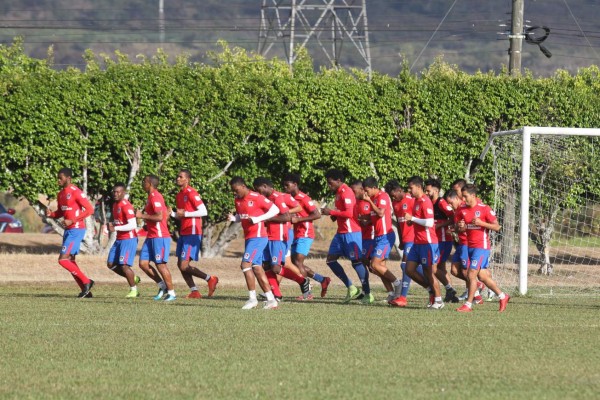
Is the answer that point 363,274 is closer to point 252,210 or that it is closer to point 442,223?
point 442,223

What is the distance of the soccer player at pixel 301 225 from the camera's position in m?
20.0

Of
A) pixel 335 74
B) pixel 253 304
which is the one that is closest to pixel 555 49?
pixel 335 74

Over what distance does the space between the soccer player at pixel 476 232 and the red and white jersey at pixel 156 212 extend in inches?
191

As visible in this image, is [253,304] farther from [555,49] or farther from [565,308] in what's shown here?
[555,49]

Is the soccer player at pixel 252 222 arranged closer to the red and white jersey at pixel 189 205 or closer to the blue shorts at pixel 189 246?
the red and white jersey at pixel 189 205

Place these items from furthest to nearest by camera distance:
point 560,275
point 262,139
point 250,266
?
point 262,139
point 560,275
point 250,266

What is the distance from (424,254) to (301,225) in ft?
9.26

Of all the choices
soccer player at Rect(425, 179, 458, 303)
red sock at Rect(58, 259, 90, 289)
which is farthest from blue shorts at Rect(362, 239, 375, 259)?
red sock at Rect(58, 259, 90, 289)

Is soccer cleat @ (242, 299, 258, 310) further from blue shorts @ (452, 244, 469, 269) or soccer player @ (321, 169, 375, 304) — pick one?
blue shorts @ (452, 244, 469, 269)

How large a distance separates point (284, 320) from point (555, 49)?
189m

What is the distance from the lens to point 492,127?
30.1m

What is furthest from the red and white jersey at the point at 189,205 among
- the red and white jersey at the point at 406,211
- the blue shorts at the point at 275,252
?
the red and white jersey at the point at 406,211

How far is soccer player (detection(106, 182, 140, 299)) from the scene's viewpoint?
19891 millimetres

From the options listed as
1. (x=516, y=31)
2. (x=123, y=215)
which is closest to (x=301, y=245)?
(x=123, y=215)
